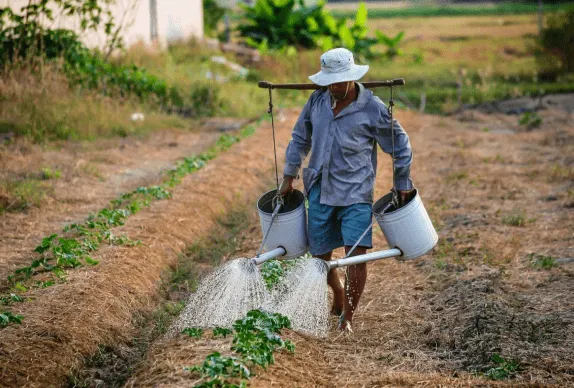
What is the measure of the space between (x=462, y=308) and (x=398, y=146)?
51.8 inches

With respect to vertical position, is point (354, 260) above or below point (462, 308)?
above

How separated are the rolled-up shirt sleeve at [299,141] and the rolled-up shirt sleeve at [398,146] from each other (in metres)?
0.43

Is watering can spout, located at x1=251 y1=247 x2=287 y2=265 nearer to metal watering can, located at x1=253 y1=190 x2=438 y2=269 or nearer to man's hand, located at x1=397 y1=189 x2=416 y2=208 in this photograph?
metal watering can, located at x1=253 y1=190 x2=438 y2=269

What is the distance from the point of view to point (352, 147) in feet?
16.7

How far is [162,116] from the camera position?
44.6 ft

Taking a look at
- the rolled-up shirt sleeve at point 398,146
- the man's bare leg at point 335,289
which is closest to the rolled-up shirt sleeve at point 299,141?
the rolled-up shirt sleeve at point 398,146

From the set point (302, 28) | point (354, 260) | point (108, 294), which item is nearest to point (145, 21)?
point (302, 28)

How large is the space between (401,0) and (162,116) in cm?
6710

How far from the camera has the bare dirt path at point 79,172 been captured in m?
7.43

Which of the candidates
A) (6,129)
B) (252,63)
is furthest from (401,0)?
(6,129)

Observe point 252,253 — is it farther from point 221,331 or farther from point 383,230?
point 221,331

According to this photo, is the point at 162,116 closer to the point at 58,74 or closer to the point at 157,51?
the point at 58,74

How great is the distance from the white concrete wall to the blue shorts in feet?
28.2

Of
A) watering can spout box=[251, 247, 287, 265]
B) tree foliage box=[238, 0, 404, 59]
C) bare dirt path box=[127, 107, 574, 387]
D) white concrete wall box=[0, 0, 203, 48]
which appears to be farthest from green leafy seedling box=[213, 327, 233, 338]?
tree foliage box=[238, 0, 404, 59]
